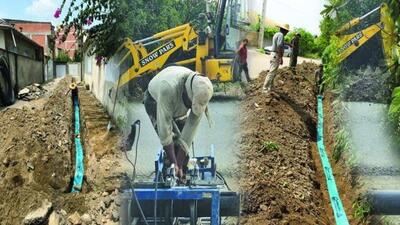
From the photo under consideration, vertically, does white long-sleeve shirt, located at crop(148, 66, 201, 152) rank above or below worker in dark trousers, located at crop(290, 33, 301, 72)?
below

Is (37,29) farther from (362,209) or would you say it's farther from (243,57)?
(362,209)

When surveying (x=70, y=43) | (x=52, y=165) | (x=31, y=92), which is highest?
(x=70, y=43)

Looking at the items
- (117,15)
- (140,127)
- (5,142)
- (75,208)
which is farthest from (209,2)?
(5,142)

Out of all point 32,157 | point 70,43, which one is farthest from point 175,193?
point 32,157

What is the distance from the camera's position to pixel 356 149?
12.8 feet

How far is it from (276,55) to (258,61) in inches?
11.3

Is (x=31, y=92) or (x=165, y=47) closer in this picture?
(x=165, y=47)

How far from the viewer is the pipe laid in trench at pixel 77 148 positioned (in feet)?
23.7

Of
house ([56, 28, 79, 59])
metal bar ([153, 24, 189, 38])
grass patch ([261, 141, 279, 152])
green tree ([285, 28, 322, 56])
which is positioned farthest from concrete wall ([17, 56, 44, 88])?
metal bar ([153, 24, 189, 38])

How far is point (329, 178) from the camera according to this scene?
4559mm

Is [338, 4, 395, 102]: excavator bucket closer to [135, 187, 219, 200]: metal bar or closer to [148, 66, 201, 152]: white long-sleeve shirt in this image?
[148, 66, 201, 152]: white long-sleeve shirt

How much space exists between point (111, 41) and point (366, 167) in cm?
202

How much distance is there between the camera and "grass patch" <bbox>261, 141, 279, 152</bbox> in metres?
4.02

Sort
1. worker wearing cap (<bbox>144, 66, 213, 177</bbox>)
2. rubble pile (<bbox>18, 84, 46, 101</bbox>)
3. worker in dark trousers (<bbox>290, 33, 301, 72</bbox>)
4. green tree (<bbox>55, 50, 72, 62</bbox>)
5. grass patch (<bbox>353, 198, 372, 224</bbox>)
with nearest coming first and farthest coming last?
1. worker wearing cap (<bbox>144, 66, 213, 177</bbox>)
2. worker in dark trousers (<bbox>290, 33, 301, 72</bbox>)
3. grass patch (<bbox>353, 198, 372, 224</bbox>)
4. green tree (<bbox>55, 50, 72, 62</bbox>)
5. rubble pile (<bbox>18, 84, 46, 101</bbox>)
